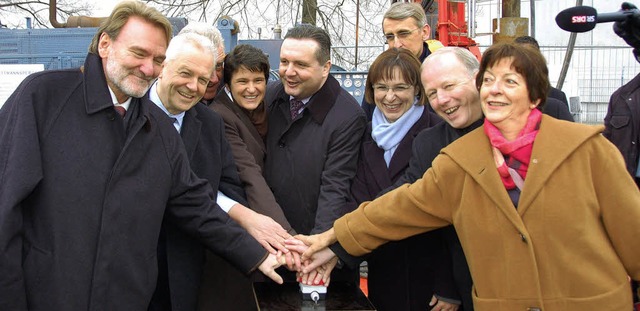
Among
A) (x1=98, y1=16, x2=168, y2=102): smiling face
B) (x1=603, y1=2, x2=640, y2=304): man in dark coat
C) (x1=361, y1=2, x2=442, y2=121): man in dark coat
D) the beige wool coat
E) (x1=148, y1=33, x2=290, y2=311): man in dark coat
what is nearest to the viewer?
the beige wool coat

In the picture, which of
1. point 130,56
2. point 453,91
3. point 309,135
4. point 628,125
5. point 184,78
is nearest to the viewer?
point 130,56

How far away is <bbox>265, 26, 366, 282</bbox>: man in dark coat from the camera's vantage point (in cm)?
342

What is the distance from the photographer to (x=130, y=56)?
2.66 metres

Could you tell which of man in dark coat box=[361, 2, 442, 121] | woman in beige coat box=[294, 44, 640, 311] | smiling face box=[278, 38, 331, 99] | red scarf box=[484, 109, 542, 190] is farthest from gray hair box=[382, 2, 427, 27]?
red scarf box=[484, 109, 542, 190]

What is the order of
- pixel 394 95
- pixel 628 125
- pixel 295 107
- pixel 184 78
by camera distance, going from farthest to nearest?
pixel 628 125, pixel 295 107, pixel 394 95, pixel 184 78

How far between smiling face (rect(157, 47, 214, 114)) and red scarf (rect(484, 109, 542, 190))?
4.60 feet

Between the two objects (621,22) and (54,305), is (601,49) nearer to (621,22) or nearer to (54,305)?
(621,22)

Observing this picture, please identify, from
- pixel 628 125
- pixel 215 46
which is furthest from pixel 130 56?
pixel 628 125

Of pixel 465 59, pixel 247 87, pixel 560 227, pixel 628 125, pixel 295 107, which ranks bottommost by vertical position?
pixel 560 227

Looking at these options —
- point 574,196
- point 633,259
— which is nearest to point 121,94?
point 574,196

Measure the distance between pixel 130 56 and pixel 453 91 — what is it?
1351mm

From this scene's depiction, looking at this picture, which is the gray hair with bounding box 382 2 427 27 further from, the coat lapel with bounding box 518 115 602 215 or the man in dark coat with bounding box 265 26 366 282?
the coat lapel with bounding box 518 115 602 215

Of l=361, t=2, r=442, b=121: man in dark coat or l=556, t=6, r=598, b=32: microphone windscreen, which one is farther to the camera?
l=361, t=2, r=442, b=121: man in dark coat

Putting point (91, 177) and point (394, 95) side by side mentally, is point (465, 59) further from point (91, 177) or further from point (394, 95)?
point (91, 177)
